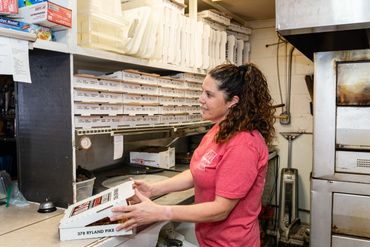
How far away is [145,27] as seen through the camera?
6.16 feet

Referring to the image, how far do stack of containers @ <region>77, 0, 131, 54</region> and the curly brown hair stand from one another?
2.17 ft

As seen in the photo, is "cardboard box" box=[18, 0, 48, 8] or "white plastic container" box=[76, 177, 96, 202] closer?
"cardboard box" box=[18, 0, 48, 8]

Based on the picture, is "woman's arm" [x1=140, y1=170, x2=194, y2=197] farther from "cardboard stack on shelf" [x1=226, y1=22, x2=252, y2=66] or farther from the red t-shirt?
"cardboard stack on shelf" [x1=226, y1=22, x2=252, y2=66]

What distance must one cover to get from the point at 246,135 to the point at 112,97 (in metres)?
0.82

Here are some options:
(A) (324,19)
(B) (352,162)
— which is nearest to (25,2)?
(A) (324,19)

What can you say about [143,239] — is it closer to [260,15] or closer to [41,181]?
[41,181]

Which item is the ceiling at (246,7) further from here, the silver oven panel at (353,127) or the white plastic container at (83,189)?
the white plastic container at (83,189)

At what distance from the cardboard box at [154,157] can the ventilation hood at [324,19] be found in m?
1.31

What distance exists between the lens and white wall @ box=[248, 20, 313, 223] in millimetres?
3410

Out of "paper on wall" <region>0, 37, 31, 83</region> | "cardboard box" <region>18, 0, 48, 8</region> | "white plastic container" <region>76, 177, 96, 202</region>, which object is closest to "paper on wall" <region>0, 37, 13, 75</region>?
"paper on wall" <region>0, 37, 31, 83</region>

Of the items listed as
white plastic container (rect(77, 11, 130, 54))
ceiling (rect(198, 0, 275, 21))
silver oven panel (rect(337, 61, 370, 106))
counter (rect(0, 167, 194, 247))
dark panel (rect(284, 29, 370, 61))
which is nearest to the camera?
counter (rect(0, 167, 194, 247))

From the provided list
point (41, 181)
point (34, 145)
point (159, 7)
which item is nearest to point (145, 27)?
point (159, 7)

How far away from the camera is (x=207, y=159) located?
1363 millimetres

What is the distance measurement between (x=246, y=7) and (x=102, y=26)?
185 cm
